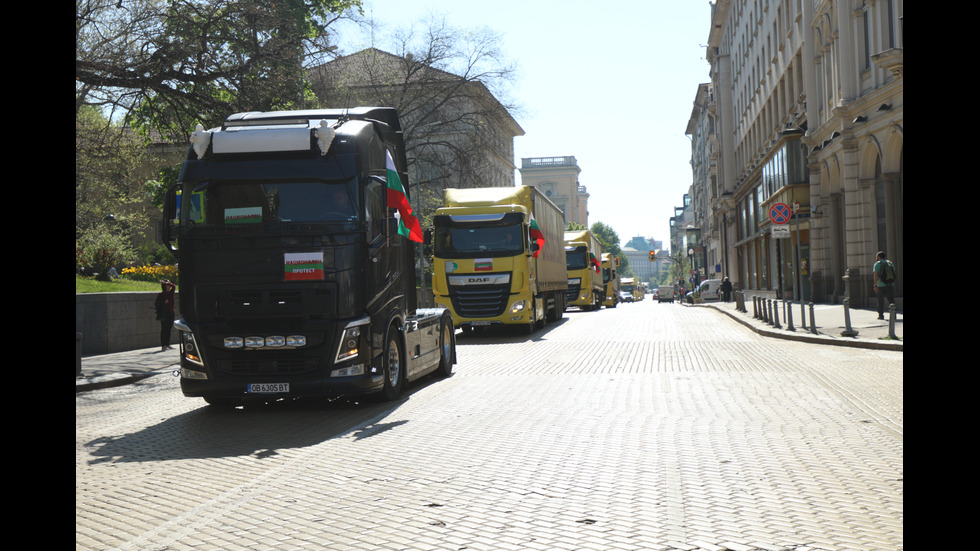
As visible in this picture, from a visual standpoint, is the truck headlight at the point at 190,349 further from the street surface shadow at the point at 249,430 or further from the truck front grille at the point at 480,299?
the truck front grille at the point at 480,299

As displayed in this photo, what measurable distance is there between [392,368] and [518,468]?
4598 mm

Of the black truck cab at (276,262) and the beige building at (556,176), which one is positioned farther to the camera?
the beige building at (556,176)

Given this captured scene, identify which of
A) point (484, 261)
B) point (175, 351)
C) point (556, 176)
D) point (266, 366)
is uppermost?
point (556, 176)

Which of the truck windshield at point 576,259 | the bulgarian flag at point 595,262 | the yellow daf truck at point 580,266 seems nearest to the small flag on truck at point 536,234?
the yellow daf truck at point 580,266

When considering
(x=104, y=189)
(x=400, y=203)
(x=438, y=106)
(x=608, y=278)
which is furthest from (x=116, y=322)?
(x=608, y=278)

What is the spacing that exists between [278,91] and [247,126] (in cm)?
896

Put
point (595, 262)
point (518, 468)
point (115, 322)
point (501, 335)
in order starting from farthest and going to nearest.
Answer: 1. point (595, 262)
2. point (501, 335)
3. point (115, 322)
4. point (518, 468)

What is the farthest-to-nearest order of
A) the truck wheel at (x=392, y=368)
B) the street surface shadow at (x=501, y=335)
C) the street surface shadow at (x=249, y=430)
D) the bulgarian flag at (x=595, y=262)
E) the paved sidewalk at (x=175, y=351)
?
the bulgarian flag at (x=595, y=262)
the street surface shadow at (x=501, y=335)
the paved sidewalk at (x=175, y=351)
the truck wheel at (x=392, y=368)
the street surface shadow at (x=249, y=430)

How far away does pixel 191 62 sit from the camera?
18.2 meters

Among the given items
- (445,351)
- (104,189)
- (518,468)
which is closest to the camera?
(518,468)

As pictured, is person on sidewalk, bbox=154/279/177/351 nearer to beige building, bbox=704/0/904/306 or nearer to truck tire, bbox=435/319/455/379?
truck tire, bbox=435/319/455/379

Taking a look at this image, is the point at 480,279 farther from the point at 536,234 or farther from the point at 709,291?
the point at 709,291

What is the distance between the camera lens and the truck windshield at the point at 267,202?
1024 centimetres

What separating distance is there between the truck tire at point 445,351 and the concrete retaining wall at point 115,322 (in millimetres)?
9469
